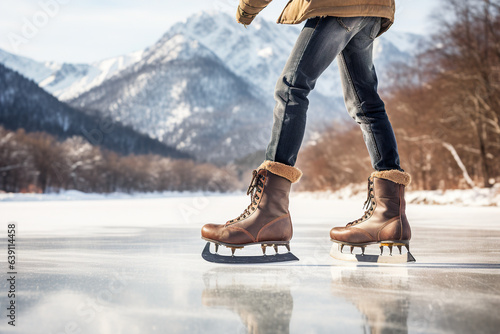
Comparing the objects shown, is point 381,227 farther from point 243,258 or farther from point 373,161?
point 243,258

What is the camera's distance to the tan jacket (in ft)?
7.09

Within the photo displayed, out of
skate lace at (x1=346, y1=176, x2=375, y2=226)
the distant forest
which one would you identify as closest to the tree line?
the distant forest

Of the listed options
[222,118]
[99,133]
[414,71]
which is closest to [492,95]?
[414,71]

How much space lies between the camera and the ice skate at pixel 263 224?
2.09m

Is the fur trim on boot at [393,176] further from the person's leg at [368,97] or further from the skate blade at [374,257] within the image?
the skate blade at [374,257]

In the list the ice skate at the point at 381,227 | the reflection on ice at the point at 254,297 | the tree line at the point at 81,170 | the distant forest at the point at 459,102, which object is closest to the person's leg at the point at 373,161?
the ice skate at the point at 381,227

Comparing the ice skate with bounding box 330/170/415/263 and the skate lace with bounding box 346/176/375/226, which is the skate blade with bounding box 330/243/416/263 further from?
the skate lace with bounding box 346/176/375/226

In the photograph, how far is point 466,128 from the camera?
16141mm

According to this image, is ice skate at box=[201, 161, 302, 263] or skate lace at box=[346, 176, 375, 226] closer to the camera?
ice skate at box=[201, 161, 302, 263]

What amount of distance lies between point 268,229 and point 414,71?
23.1 metres

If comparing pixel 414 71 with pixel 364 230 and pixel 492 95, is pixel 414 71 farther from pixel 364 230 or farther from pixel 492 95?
pixel 364 230

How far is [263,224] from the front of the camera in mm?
2145

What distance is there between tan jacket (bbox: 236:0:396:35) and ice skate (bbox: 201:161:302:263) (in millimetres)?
744

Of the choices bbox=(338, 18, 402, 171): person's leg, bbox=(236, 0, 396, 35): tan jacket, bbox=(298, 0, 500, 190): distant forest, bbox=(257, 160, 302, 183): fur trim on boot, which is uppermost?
bbox=(298, 0, 500, 190): distant forest
